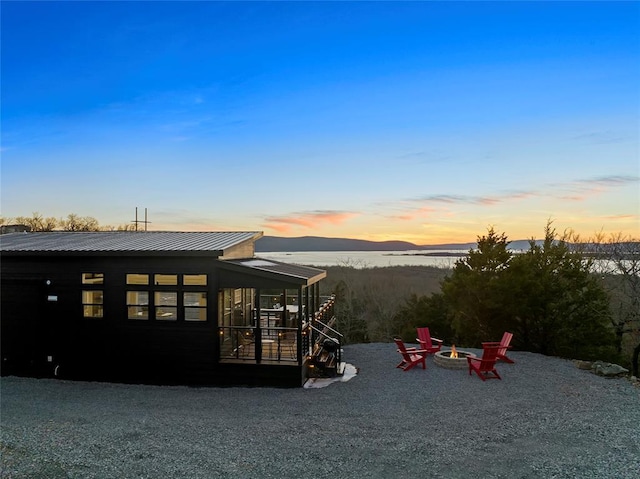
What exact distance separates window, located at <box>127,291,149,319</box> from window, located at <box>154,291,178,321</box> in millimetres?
326

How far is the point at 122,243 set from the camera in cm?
1137

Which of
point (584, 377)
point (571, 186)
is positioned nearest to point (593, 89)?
point (571, 186)

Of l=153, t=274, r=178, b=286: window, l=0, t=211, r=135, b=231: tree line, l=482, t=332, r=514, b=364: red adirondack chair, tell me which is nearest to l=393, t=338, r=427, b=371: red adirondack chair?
l=482, t=332, r=514, b=364: red adirondack chair

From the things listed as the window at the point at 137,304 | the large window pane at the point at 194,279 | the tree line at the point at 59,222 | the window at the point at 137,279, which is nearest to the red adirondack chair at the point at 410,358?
the large window pane at the point at 194,279

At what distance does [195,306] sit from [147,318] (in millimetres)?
1347

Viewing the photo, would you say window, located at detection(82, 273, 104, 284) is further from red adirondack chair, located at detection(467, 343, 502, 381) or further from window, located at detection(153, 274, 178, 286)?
red adirondack chair, located at detection(467, 343, 502, 381)

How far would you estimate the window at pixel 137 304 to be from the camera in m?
10.2

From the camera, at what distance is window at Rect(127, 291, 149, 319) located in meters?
10.2

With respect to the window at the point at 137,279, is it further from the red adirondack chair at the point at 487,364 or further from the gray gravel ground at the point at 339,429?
the red adirondack chair at the point at 487,364

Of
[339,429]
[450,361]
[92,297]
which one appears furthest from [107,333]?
[450,361]

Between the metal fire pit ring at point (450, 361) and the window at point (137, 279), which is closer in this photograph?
the window at point (137, 279)

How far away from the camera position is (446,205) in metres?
27.1

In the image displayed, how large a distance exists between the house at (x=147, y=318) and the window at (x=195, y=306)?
3 cm

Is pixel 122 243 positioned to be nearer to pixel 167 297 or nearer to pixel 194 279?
pixel 167 297
